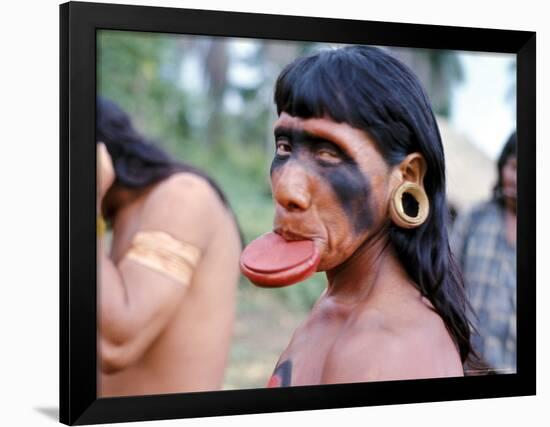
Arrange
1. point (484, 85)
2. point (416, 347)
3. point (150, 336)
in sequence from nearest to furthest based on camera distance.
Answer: point (150, 336) → point (416, 347) → point (484, 85)

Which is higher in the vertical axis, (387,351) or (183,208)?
(183,208)

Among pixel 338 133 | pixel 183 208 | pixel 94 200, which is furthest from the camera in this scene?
pixel 338 133

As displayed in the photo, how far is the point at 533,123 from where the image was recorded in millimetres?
6156

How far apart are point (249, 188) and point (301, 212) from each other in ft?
0.80

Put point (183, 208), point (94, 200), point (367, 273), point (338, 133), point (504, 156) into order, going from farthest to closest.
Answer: point (504, 156)
point (367, 273)
point (338, 133)
point (183, 208)
point (94, 200)

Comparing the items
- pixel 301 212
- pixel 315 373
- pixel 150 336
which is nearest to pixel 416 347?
pixel 315 373

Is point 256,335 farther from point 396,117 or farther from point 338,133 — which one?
point 396,117

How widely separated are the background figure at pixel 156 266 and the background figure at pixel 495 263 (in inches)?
48.6

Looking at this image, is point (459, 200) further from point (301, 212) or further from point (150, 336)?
point (150, 336)

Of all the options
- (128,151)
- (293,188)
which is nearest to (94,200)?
(128,151)

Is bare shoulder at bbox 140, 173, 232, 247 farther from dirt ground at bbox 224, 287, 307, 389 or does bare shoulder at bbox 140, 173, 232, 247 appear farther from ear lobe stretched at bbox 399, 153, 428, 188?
ear lobe stretched at bbox 399, 153, 428, 188

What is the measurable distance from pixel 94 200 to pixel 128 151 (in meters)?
0.25

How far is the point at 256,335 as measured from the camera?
5.45 m

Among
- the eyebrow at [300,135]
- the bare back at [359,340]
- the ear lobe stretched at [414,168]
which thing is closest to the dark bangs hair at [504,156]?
the ear lobe stretched at [414,168]
